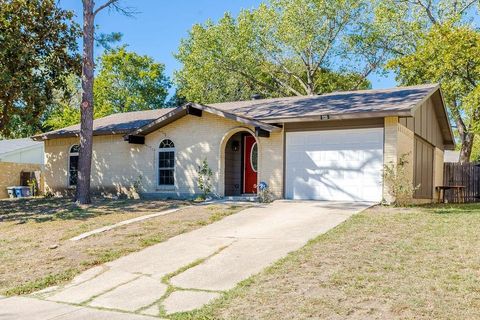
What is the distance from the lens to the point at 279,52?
119 feet

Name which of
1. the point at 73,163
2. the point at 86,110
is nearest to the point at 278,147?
the point at 86,110

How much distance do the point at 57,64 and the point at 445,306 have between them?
1838 centimetres

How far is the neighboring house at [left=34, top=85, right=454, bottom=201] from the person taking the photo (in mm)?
14312

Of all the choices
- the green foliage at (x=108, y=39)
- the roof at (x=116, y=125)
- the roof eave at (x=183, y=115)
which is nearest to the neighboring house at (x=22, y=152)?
the roof at (x=116, y=125)

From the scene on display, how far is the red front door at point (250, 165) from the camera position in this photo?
17234 mm

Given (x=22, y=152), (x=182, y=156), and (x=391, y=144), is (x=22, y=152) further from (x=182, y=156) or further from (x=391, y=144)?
(x=391, y=144)

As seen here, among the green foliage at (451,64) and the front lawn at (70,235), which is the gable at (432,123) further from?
the front lawn at (70,235)

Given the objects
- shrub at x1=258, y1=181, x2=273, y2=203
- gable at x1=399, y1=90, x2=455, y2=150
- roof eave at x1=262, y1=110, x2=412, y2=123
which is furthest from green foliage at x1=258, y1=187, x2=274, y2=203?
gable at x1=399, y1=90, x2=455, y2=150

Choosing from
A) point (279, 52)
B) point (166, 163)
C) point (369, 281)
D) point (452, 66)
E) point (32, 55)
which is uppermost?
point (279, 52)

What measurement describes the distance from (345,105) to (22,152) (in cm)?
2490

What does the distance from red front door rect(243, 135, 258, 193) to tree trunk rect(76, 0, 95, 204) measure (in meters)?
5.52

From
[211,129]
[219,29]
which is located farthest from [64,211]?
[219,29]

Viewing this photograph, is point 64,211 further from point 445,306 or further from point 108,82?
point 108,82

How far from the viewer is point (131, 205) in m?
15.5
